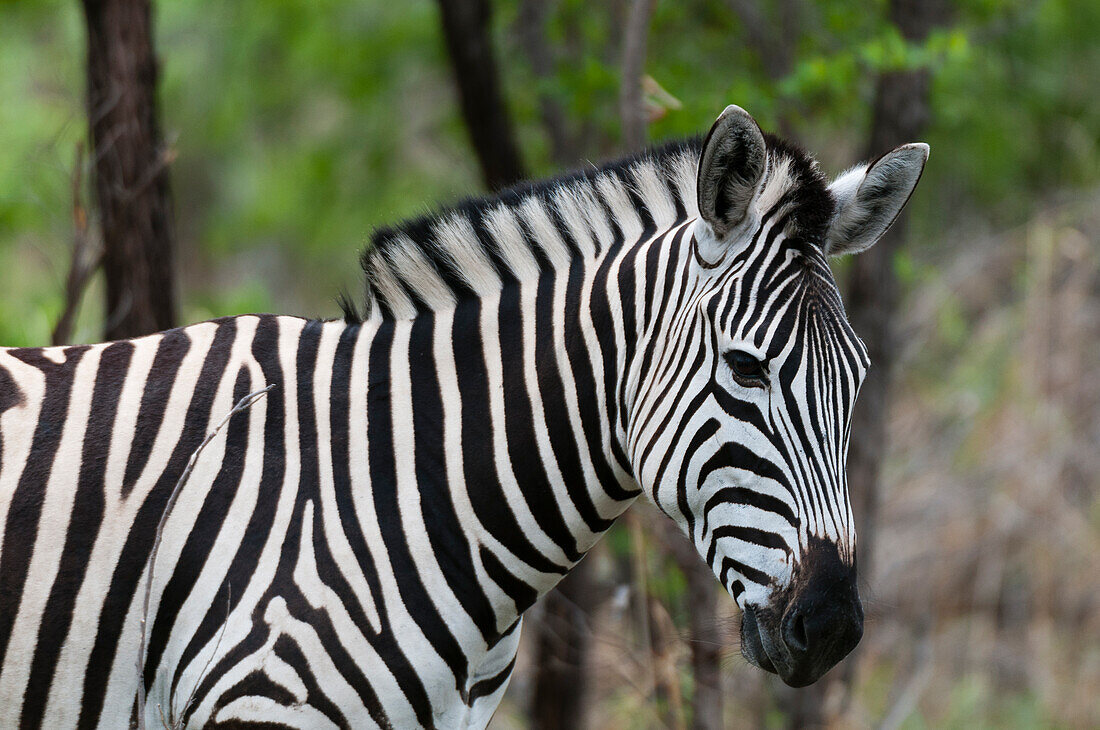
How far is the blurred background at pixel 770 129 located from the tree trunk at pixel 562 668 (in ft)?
0.08

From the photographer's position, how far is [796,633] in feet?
7.80

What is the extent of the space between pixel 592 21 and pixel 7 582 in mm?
6290

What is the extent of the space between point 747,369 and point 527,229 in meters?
0.86

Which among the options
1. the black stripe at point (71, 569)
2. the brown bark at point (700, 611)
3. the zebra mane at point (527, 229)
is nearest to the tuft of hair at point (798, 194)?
the zebra mane at point (527, 229)

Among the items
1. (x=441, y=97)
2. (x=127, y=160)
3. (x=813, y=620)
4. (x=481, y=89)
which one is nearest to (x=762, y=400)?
(x=813, y=620)

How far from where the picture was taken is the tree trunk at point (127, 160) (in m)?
4.78

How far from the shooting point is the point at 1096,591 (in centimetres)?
831

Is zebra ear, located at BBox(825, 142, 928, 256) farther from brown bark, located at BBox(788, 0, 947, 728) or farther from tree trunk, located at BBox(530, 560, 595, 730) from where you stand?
tree trunk, located at BBox(530, 560, 595, 730)

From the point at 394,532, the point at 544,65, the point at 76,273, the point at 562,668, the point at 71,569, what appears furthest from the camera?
the point at 544,65

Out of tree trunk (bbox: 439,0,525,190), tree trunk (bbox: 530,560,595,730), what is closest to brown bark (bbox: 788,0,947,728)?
tree trunk (bbox: 530,560,595,730)

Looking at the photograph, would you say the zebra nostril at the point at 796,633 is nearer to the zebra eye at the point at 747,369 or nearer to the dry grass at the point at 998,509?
the zebra eye at the point at 747,369

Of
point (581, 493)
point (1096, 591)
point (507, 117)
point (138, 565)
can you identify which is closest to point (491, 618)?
point (581, 493)

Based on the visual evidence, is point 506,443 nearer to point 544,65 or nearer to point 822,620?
point 822,620

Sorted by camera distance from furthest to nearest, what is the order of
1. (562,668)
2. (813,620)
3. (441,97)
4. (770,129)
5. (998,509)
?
1. (441,97)
2. (998,509)
3. (562,668)
4. (770,129)
5. (813,620)
